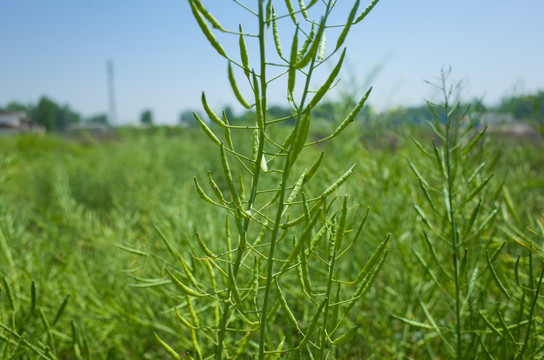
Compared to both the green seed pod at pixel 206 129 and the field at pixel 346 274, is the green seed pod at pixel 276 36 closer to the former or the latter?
the green seed pod at pixel 206 129

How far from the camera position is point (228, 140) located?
1.01 ft

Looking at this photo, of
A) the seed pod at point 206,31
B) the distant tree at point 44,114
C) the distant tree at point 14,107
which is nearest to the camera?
the seed pod at point 206,31

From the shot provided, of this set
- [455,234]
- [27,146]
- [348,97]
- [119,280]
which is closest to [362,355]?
[455,234]

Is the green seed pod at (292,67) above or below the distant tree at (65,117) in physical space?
below

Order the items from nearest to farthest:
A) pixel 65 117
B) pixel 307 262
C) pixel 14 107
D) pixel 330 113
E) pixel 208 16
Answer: pixel 208 16, pixel 307 262, pixel 330 113, pixel 65 117, pixel 14 107

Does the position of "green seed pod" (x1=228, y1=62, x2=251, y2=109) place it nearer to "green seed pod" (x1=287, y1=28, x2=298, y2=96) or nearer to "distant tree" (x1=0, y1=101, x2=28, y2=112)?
"green seed pod" (x1=287, y1=28, x2=298, y2=96)

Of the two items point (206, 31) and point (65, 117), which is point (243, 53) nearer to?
point (206, 31)

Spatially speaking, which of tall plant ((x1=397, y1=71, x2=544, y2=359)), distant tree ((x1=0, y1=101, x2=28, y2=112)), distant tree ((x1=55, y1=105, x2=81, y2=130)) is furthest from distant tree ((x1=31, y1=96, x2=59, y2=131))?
tall plant ((x1=397, y1=71, x2=544, y2=359))

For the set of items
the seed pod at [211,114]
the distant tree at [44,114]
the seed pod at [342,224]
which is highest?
the distant tree at [44,114]

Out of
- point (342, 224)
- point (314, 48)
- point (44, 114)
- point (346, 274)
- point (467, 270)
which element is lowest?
point (346, 274)

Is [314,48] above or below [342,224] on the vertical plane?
above

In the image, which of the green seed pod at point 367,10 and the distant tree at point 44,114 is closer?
the green seed pod at point 367,10

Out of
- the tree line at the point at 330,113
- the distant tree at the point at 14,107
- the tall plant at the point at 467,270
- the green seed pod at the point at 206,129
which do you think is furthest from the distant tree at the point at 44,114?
the green seed pod at the point at 206,129

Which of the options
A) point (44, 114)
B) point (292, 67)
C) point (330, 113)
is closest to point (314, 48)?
point (292, 67)
